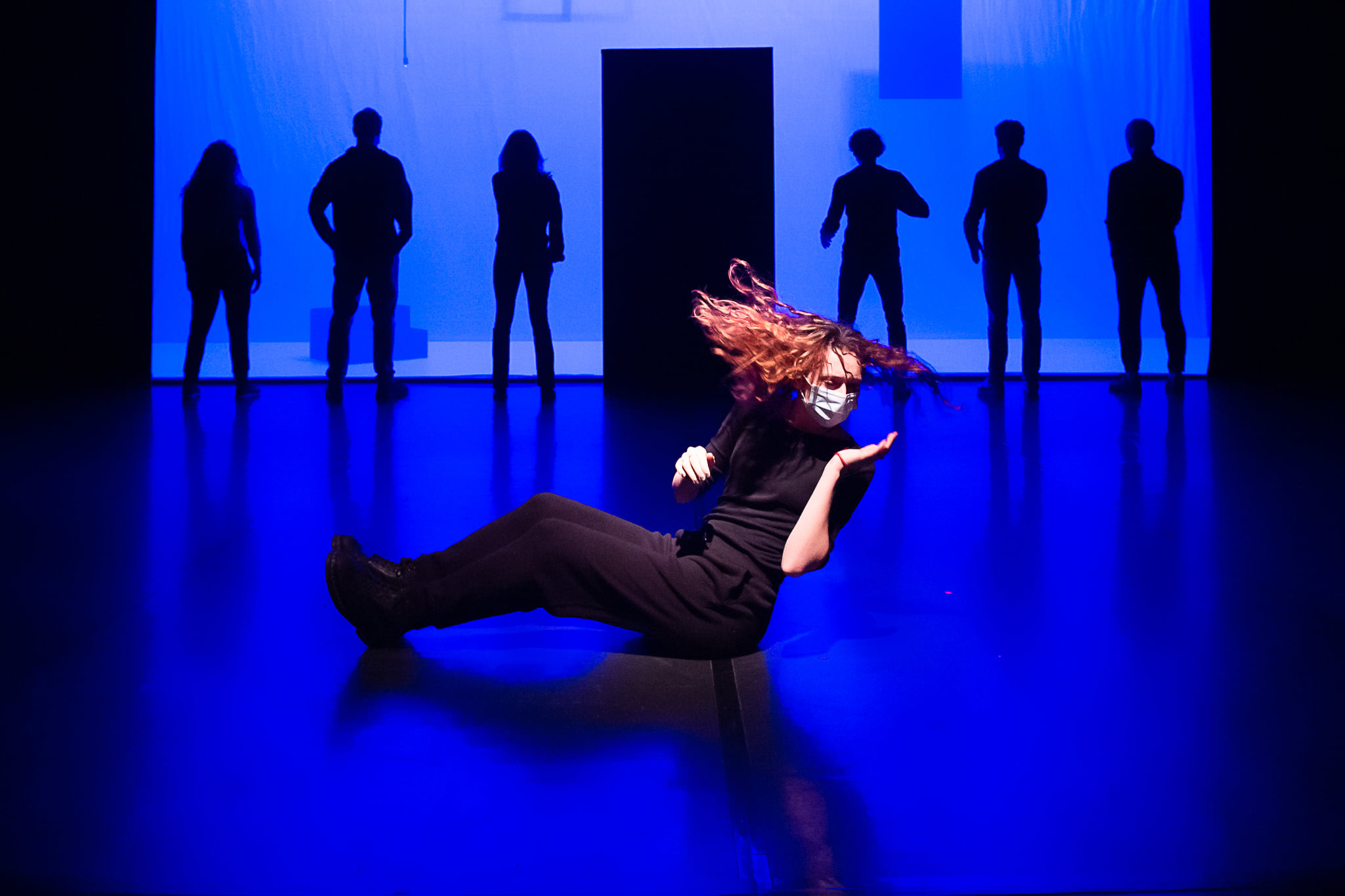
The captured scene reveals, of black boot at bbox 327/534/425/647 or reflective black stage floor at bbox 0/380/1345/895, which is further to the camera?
black boot at bbox 327/534/425/647

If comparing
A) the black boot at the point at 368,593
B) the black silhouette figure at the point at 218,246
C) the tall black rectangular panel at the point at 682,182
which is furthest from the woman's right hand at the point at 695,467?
the tall black rectangular panel at the point at 682,182

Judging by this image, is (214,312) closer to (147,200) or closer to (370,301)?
(370,301)

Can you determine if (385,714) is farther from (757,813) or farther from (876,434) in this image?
(876,434)

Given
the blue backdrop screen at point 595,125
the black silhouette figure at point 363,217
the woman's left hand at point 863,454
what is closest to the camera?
the woman's left hand at point 863,454

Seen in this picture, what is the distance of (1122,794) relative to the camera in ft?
5.18

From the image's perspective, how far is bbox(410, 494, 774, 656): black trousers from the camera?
2117mm

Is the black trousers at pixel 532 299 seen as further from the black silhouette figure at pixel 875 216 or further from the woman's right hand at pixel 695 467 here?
the woman's right hand at pixel 695 467

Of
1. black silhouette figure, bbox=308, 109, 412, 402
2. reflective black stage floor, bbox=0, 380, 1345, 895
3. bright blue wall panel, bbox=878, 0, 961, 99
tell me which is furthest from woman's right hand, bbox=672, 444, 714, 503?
bright blue wall panel, bbox=878, 0, 961, 99

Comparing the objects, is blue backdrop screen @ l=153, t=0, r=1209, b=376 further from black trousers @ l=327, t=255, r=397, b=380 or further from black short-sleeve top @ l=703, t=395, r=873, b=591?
black short-sleeve top @ l=703, t=395, r=873, b=591

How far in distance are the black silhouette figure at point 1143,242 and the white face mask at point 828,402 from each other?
20.3ft

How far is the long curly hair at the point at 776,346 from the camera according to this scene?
6.73 ft

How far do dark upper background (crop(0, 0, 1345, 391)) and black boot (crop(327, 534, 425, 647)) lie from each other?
7.47 metres

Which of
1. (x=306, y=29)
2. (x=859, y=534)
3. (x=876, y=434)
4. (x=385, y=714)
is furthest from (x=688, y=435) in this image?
(x=306, y=29)

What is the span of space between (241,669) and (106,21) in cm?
840
